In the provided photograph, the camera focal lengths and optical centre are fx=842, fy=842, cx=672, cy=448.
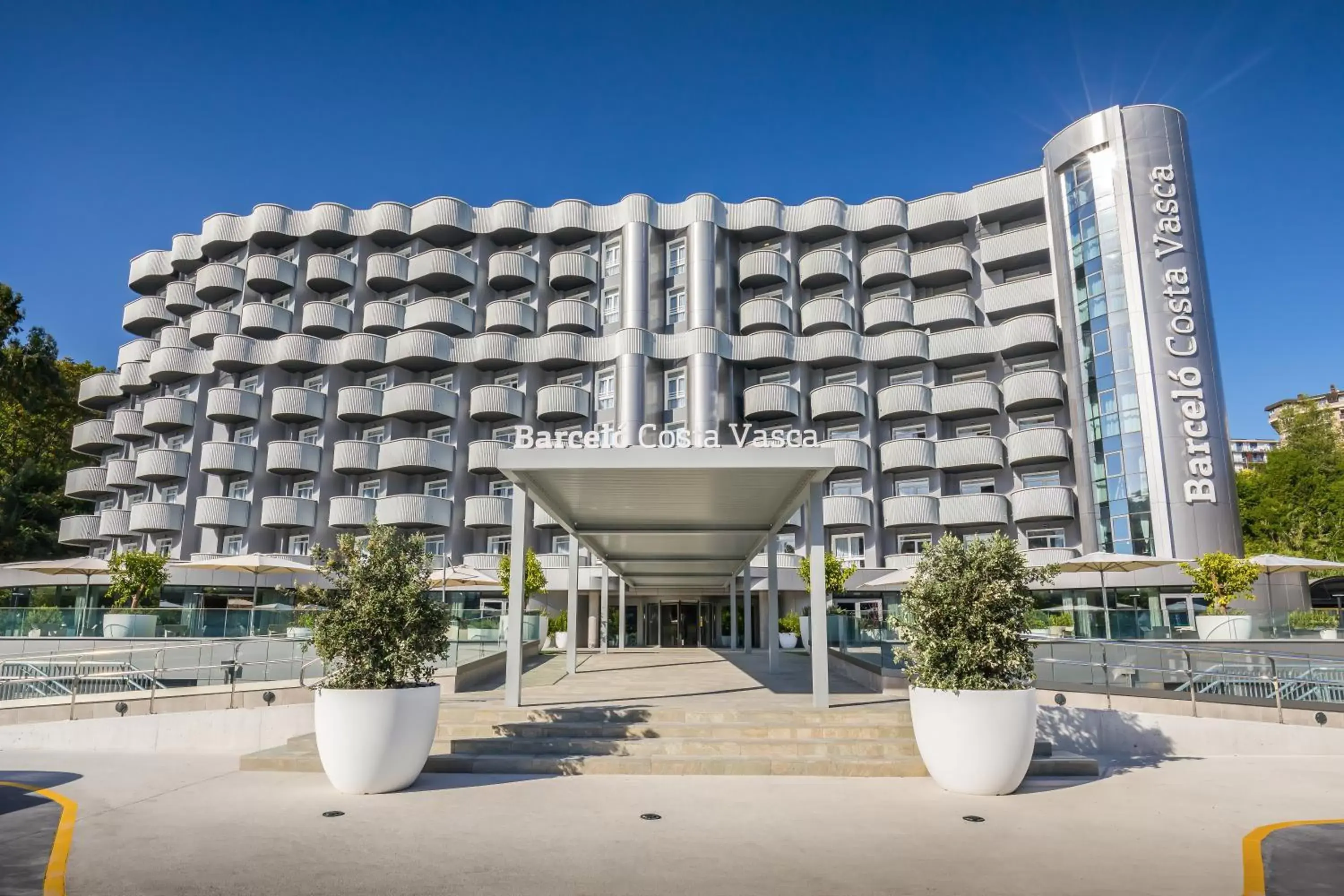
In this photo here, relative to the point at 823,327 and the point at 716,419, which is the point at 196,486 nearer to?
the point at 716,419

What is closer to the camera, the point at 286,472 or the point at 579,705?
the point at 579,705

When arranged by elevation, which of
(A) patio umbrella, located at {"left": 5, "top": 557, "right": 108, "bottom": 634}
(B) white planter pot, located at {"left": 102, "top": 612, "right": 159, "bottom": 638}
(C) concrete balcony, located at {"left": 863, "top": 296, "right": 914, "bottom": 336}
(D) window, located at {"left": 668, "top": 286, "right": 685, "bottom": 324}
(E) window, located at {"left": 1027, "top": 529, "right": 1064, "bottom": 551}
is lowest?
(B) white planter pot, located at {"left": 102, "top": 612, "right": 159, "bottom": 638}

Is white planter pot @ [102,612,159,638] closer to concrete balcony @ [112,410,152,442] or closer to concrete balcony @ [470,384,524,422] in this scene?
concrete balcony @ [470,384,524,422]

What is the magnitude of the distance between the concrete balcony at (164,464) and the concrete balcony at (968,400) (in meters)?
39.1

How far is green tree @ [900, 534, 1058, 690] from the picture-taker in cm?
868

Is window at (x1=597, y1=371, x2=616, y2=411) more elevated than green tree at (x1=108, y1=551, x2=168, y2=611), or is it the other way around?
window at (x1=597, y1=371, x2=616, y2=411)

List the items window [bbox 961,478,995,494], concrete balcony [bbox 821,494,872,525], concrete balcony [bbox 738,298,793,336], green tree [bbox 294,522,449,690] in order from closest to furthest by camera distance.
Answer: green tree [bbox 294,522,449,690] → concrete balcony [bbox 821,494,872,525] → window [bbox 961,478,995,494] → concrete balcony [bbox 738,298,793,336]

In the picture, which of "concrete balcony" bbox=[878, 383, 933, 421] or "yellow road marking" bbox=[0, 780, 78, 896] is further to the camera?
"concrete balcony" bbox=[878, 383, 933, 421]

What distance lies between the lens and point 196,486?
44.7 m

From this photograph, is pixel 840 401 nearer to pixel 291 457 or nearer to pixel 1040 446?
pixel 1040 446

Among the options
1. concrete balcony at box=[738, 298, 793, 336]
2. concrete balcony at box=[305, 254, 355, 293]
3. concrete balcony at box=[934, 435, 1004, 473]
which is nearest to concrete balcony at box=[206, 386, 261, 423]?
concrete balcony at box=[305, 254, 355, 293]

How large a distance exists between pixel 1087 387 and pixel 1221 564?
44.7 feet

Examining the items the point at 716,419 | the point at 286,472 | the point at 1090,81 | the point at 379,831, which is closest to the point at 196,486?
the point at 286,472

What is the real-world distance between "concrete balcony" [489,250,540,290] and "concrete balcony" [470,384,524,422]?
6311mm
